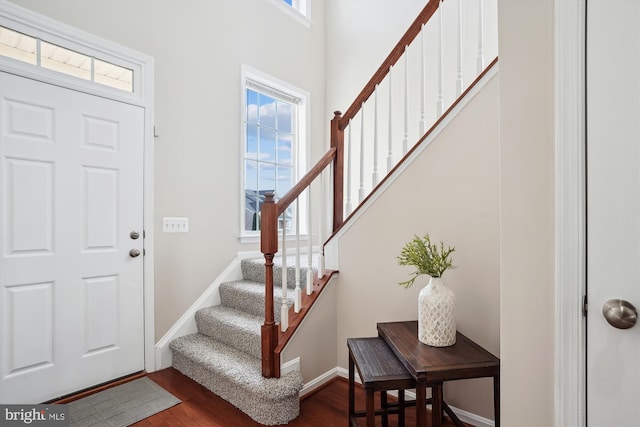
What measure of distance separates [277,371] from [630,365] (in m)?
1.57

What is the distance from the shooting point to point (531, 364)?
927 mm

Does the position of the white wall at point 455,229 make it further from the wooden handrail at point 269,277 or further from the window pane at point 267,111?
the window pane at point 267,111

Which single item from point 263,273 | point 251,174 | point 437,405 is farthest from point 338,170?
point 437,405

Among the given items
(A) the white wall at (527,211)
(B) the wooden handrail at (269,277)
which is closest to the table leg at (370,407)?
(A) the white wall at (527,211)

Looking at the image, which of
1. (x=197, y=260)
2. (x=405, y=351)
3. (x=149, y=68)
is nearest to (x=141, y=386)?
(x=197, y=260)

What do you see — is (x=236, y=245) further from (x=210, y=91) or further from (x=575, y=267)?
(x=575, y=267)

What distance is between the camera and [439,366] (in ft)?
4.32

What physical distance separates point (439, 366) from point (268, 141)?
2790 millimetres

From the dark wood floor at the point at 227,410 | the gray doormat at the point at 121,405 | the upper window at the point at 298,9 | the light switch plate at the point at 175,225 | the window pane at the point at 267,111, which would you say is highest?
the upper window at the point at 298,9

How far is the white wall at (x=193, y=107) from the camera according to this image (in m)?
2.40

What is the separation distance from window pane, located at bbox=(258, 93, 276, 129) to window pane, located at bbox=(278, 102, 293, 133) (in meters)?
0.09

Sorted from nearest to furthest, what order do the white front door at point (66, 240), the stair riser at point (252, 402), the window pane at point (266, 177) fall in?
1. the stair riser at point (252, 402)
2. the white front door at point (66, 240)
3. the window pane at point (266, 177)

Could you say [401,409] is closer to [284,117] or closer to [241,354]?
[241,354]
